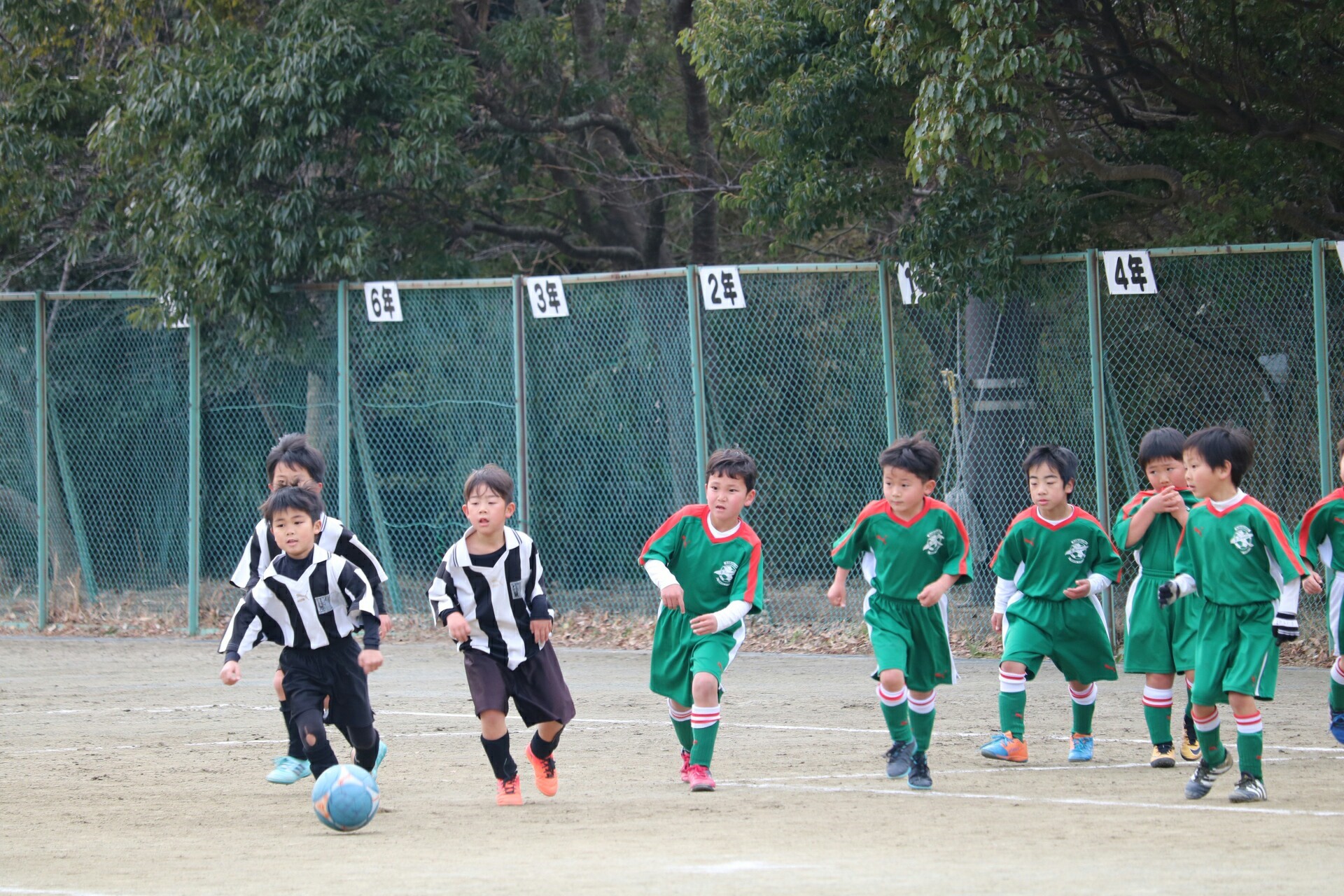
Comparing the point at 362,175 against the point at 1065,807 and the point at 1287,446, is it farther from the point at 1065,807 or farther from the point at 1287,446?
the point at 1065,807

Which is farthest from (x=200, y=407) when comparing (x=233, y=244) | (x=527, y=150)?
(x=527, y=150)

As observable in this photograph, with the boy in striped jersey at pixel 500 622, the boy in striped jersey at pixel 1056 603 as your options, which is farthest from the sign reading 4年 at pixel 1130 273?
the boy in striped jersey at pixel 500 622

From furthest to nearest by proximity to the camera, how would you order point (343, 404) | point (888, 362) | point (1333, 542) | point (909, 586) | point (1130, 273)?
point (343, 404) → point (888, 362) → point (1130, 273) → point (1333, 542) → point (909, 586)

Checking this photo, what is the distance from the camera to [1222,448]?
275 inches

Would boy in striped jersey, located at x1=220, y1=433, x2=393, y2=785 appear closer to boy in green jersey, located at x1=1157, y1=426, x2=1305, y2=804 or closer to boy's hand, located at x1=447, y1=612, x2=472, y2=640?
boy's hand, located at x1=447, y1=612, x2=472, y2=640

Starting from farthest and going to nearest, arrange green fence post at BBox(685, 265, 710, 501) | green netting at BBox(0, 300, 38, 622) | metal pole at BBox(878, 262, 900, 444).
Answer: green netting at BBox(0, 300, 38, 622)
green fence post at BBox(685, 265, 710, 501)
metal pole at BBox(878, 262, 900, 444)

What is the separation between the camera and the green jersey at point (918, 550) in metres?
7.80

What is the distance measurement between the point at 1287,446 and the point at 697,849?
7.30 m

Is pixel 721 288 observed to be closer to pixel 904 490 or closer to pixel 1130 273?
pixel 1130 273

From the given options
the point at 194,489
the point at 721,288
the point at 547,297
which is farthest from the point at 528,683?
the point at 194,489

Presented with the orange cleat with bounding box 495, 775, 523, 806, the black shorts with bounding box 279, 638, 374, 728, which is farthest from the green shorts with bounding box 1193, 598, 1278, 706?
the black shorts with bounding box 279, 638, 374, 728

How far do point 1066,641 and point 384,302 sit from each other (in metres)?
8.26

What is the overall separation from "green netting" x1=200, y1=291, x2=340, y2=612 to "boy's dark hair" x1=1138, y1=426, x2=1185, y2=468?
8732 mm

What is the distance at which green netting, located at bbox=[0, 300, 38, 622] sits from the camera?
51.3 feet
